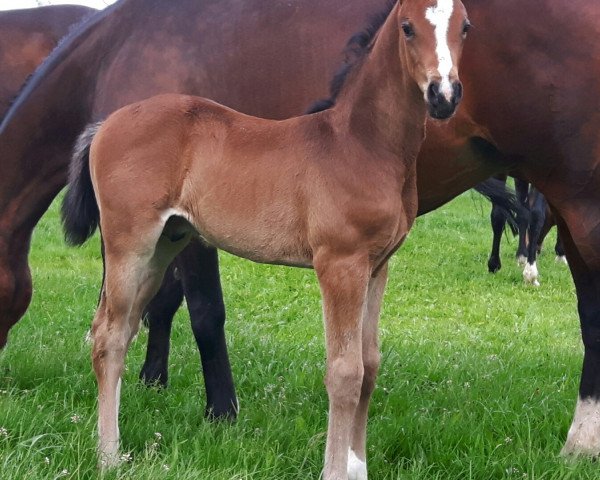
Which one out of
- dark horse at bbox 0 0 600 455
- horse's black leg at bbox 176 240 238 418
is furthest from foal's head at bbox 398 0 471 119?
horse's black leg at bbox 176 240 238 418

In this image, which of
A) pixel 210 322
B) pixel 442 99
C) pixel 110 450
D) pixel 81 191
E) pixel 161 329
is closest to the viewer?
pixel 442 99

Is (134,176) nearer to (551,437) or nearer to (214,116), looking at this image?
(214,116)

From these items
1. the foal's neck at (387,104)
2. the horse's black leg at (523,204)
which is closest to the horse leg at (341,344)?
the foal's neck at (387,104)

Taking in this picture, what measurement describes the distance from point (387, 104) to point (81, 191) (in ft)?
4.40

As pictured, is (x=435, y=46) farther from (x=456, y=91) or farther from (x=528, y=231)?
(x=528, y=231)

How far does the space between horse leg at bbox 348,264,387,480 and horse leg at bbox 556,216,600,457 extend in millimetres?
915

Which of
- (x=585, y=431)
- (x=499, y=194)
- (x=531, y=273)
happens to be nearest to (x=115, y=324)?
(x=585, y=431)

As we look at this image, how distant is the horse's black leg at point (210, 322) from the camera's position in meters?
4.00

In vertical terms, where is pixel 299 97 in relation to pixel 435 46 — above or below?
below

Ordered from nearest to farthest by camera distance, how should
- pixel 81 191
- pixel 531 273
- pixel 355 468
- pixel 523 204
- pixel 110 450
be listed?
pixel 110 450 → pixel 355 468 → pixel 81 191 → pixel 531 273 → pixel 523 204

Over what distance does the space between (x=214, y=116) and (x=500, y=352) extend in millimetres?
3245

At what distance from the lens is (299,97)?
3975mm

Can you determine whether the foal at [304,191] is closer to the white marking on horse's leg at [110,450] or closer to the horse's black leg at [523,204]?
the white marking on horse's leg at [110,450]

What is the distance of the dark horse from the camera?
3621 millimetres
